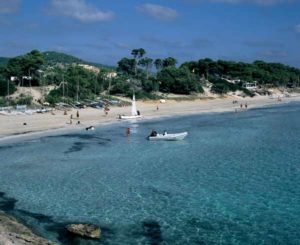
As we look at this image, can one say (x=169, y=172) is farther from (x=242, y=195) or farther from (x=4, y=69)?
(x=4, y=69)

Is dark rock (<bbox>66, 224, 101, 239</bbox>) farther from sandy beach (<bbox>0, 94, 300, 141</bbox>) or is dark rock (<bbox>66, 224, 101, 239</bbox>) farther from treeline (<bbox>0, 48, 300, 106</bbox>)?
treeline (<bbox>0, 48, 300, 106</bbox>)

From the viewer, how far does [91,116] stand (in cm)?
6475

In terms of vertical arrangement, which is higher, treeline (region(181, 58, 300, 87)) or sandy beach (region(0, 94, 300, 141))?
treeline (region(181, 58, 300, 87))

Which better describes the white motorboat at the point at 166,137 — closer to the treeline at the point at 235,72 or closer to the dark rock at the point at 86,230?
the dark rock at the point at 86,230

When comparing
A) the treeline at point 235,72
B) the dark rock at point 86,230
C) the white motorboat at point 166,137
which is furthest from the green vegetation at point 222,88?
the dark rock at point 86,230

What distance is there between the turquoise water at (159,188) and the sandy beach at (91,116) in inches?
241

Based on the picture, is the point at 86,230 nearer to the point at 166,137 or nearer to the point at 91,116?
the point at 166,137

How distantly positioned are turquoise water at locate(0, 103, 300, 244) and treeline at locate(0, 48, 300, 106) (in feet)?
109

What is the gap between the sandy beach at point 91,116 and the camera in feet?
167

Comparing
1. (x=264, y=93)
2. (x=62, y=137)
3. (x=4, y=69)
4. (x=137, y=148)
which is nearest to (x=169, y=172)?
(x=137, y=148)

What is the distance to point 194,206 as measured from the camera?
22578 mm

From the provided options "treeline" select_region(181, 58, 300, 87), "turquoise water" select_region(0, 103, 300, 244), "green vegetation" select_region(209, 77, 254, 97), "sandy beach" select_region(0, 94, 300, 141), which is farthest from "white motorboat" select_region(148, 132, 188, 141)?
"treeline" select_region(181, 58, 300, 87)

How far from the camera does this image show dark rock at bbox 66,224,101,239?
58.5ft

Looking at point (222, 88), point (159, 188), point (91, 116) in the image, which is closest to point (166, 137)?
point (159, 188)
